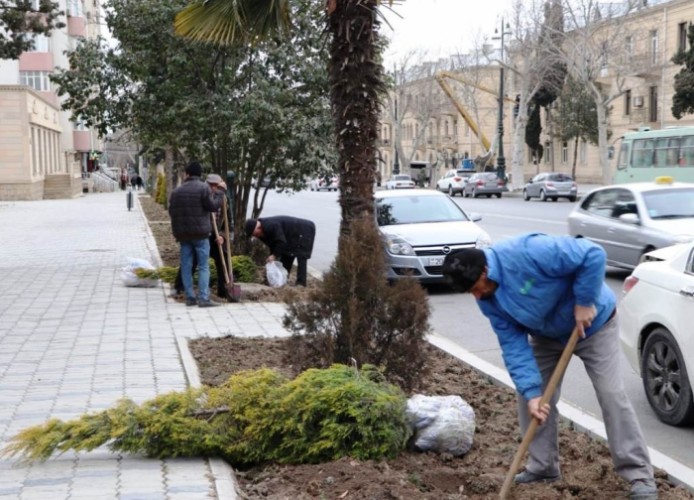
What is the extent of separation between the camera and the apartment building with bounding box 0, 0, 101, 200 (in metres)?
56.7

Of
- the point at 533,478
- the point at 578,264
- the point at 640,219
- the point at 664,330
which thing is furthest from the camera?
the point at 640,219

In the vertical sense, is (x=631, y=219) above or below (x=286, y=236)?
above

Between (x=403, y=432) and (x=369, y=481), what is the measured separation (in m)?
0.59

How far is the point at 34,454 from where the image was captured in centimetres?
504

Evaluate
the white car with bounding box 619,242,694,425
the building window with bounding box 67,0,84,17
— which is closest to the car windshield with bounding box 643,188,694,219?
the white car with bounding box 619,242,694,425

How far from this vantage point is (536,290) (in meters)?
4.39

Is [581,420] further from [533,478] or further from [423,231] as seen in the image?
[423,231]

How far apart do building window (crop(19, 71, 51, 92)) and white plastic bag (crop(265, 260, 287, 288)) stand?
6331 cm

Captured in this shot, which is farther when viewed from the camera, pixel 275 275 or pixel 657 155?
pixel 657 155

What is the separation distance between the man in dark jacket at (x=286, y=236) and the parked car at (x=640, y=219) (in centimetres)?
456

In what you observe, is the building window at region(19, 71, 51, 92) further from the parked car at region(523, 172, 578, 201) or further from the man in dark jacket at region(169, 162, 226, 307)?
the man in dark jacket at region(169, 162, 226, 307)

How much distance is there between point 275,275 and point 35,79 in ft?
212

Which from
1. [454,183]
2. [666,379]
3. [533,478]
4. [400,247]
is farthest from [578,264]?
[454,183]

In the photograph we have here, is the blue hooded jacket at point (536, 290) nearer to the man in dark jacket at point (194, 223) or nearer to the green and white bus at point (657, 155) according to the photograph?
the man in dark jacket at point (194, 223)
